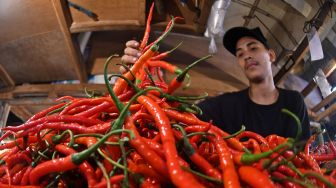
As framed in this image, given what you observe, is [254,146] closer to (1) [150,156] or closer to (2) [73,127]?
A: (1) [150,156]

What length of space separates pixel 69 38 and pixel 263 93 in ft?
8.06

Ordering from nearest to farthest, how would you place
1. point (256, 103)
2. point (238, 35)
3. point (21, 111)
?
point (256, 103)
point (238, 35)
point (21, 111)

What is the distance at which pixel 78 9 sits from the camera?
138 inches

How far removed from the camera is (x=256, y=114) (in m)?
2.71

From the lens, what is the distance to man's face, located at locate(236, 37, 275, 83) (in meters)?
2.85

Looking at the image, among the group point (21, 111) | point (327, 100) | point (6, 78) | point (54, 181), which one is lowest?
point (21, 111)

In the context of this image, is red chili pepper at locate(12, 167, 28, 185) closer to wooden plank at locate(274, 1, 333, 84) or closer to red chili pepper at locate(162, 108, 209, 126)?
red chili pepper at locate(162, 108, 209, 126)

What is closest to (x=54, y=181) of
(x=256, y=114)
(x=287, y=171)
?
(x=287, y=171)

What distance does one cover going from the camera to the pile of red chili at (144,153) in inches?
29.0

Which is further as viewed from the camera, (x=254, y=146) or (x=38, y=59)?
(x=38, y=59)

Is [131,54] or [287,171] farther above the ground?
[287,171]

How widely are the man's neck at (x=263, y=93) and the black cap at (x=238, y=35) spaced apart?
1.42 feet

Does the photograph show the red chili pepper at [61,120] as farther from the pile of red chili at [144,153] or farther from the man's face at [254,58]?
the man's face at [254,58]

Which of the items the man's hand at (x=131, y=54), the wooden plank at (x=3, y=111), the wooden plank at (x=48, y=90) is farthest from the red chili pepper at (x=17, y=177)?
the wooden plank at (x=3, y=111)
